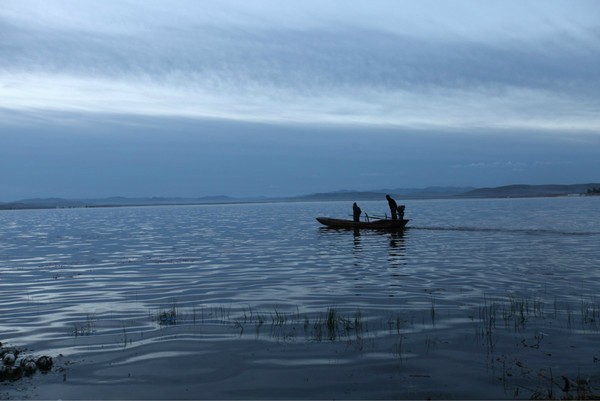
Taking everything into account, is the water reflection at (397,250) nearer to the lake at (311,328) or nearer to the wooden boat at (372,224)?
the lake at (311,328)

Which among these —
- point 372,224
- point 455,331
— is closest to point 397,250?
point 372,224

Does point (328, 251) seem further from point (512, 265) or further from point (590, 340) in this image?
point (590, 340)

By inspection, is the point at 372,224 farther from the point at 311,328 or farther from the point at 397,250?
the point at 311,328

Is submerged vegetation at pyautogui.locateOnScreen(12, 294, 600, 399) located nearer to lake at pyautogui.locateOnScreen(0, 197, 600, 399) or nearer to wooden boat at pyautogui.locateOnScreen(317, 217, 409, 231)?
lake at pyautogui.locateOnScreen(0, 197, 600, 399)

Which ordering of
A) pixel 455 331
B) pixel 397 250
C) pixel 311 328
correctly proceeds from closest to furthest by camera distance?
pixel 455 331 → pixel 311 328 → pixel 397 250

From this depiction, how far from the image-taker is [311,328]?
13.8 metres

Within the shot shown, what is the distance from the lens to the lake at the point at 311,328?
32.9 feet

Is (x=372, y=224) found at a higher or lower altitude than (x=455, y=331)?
higher

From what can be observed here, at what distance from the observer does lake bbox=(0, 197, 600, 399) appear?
1002cm

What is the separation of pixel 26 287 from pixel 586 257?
2476 cm

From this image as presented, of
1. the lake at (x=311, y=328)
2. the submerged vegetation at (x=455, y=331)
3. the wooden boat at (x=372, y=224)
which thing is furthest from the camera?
Answer: the wooden boat at (x=372, y=224)

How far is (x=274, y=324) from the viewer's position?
47.2 ft

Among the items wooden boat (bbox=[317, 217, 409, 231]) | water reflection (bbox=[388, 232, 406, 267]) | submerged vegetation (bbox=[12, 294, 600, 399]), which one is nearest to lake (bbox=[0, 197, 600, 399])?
submerged vegetation (bbox=[12, 294, 600, 399])

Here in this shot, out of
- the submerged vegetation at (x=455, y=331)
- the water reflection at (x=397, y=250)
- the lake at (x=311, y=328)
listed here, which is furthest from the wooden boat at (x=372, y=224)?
the submerged vegetation at (x=455, y=331)
